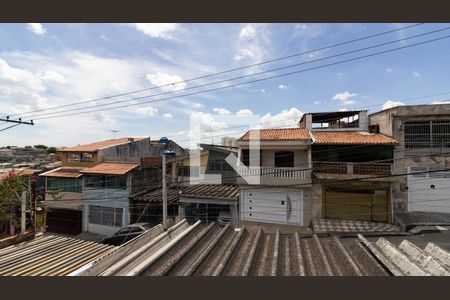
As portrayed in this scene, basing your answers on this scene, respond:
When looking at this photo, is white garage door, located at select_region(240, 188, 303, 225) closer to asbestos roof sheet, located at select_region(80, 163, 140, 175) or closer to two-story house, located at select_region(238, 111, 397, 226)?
two-story house, located at select_region(238, 111, 397, 226)

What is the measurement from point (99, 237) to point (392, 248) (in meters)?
19.8

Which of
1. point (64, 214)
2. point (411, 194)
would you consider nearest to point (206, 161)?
point (64, 214)

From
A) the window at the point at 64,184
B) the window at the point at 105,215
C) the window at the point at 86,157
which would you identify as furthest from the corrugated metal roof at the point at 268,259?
the window at the point at 86,157

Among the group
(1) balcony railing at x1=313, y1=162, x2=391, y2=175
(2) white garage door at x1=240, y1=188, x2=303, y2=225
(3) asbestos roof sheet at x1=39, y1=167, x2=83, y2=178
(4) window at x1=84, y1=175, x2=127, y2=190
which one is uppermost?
(1) balcony railing at x1=313, y1=162, x2=391, y2=175

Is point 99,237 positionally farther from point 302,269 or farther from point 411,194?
point 411,194

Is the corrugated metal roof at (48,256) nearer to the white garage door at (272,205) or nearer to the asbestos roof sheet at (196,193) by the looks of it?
the asbestos roof sheet at (196,193)

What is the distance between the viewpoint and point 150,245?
393 centimetres

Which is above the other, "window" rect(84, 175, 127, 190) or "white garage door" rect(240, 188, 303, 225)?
"window" rect(84, 175, 127, 190)

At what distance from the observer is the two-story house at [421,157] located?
1475 cm

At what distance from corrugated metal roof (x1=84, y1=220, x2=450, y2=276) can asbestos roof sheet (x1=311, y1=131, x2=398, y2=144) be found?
12.6 m

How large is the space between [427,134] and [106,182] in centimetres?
2312

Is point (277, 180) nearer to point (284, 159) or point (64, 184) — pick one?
point (284, 159)

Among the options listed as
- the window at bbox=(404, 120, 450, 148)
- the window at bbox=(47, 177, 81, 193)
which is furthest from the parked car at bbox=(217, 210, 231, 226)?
the window at bbox=(47, 177, 81, 193)

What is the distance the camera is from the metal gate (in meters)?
15.2
